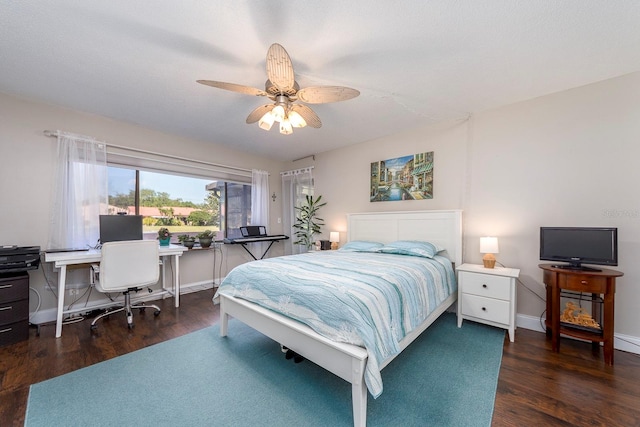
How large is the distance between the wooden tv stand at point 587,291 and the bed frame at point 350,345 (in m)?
0.85

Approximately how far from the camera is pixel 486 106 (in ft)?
9.29

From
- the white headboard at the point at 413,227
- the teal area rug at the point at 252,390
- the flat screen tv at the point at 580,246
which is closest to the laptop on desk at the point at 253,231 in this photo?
the white headboard at the point at 413,227

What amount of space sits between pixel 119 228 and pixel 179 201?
1066 millimetres

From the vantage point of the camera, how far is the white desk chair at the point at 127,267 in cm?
252

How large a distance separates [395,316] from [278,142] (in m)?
3.33

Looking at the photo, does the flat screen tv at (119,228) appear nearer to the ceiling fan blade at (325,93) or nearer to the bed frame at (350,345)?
the bed frame at (350,345)

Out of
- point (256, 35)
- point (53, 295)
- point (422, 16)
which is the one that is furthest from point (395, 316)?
point (53, 295)

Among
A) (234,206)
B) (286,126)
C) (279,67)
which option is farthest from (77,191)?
(279,67)

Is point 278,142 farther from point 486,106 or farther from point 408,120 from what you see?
point 486,106

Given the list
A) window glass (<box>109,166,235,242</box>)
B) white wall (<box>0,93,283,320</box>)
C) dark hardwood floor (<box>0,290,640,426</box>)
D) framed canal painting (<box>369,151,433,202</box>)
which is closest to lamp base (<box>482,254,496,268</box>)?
dark hardwood floor (<box>0,290,640,426</box>)

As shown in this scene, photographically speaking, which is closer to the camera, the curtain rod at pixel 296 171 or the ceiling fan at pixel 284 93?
the ceiling fan at pixel 284 93

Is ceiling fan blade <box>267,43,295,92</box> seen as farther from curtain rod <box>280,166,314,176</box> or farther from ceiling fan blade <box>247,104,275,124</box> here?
curtain rod <box>280,166,314,176</box>

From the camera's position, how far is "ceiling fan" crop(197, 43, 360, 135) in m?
1.60

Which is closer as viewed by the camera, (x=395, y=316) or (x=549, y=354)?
(x=395, y=316)
